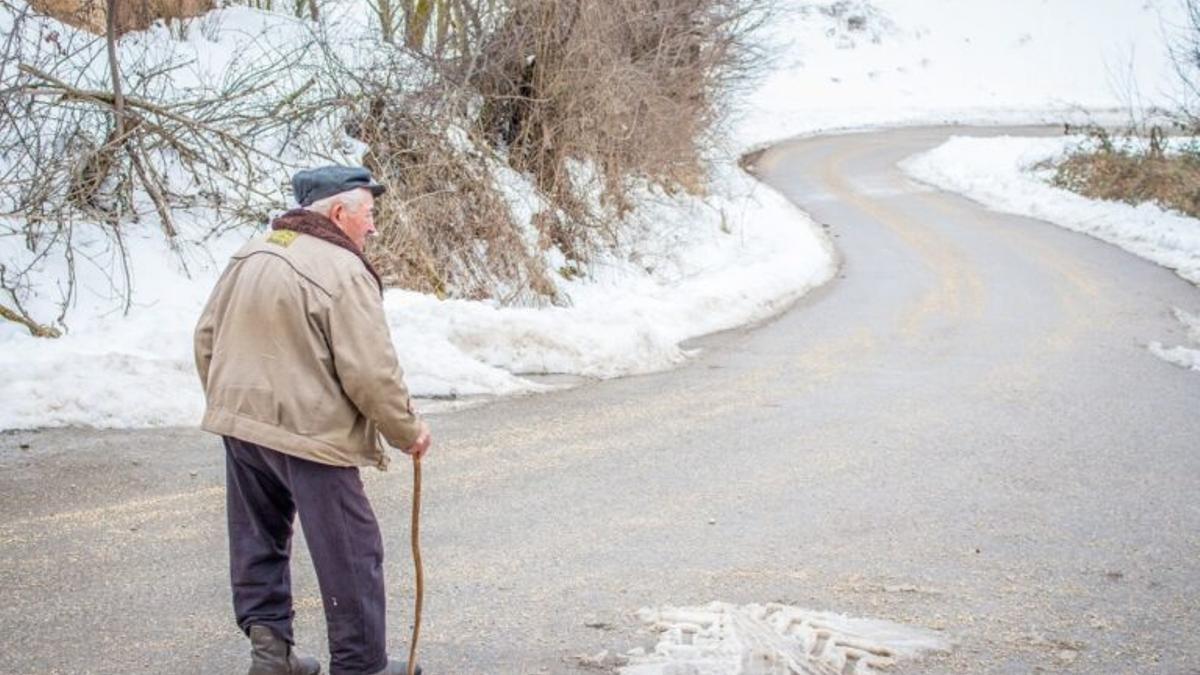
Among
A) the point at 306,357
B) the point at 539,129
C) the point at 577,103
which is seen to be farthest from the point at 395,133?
the point at 306,357

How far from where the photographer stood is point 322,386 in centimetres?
385

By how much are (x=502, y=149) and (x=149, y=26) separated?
4.64 metres

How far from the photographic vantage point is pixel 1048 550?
19.8 feet

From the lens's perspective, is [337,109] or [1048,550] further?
[337,109]

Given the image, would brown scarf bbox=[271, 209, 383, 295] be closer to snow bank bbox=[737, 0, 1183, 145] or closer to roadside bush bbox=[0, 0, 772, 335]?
roadside bush bbox=[0, 0, 772, 335]

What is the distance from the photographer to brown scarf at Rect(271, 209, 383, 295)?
153 inches

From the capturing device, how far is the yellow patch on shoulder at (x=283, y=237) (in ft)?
12.7

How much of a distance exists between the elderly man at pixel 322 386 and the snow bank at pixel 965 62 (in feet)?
153

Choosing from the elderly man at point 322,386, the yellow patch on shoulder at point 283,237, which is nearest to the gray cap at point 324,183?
the elderly man at point 322,386

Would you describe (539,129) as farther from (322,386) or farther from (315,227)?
(322,386)

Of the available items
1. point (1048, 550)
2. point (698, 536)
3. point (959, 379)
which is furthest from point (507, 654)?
point (959, 379)

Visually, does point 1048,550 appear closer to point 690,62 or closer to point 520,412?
point 520,412

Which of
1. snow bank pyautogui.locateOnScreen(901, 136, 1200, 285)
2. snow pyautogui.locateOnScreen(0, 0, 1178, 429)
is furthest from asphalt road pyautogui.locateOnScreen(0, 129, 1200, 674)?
snow bank pyautogui.locateOnScreen(901, 136, 1200, 285)

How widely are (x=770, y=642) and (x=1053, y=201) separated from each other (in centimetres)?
2397
